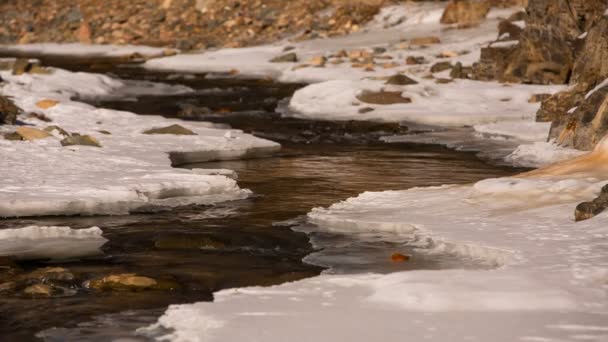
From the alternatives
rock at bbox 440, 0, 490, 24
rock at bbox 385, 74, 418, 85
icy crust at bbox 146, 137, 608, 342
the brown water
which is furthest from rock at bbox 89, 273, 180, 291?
rock at bbox 440, 0, 490, 24

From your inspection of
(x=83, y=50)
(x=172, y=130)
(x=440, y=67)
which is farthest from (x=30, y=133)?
(x=83, y=50)

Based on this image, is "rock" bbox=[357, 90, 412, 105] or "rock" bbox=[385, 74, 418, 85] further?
"rock" bbox=[385, 74, 418, 85]

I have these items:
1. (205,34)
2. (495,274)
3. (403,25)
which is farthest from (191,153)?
(205,34)

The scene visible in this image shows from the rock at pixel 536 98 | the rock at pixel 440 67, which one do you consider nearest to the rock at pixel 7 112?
the rock at pixel 536 98

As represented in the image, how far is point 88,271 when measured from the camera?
8.37 meters

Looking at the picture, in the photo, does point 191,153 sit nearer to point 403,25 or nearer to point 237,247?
point 237,247

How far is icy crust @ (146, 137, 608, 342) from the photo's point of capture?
645 centimetres

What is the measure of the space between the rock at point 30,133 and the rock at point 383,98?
7.48 meters

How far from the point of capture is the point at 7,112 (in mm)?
15766

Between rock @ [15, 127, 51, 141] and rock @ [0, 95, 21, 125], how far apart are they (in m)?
1.08

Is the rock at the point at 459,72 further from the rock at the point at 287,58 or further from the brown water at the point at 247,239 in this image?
the rock at the point at 287,58

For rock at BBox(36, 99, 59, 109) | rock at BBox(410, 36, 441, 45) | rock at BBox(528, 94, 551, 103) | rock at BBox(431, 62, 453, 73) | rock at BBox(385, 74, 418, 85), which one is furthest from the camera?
rock at BBox(410, 36, 441, 45)

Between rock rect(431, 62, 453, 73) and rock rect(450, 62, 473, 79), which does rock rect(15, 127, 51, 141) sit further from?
rock rect(431, 62, 453, 73)

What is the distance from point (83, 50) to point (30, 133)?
2596 centimetres
